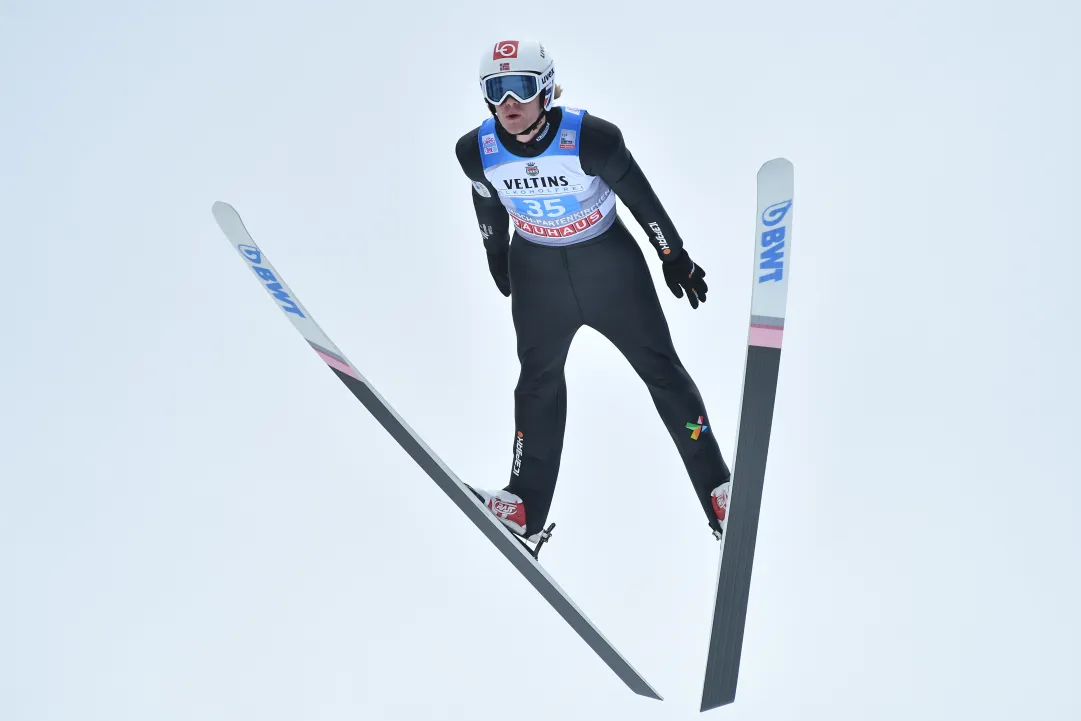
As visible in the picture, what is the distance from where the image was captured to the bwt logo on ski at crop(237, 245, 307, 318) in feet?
9.09

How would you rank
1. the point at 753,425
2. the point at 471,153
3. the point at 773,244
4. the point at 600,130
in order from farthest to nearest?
the point at 471,153
the point at 600,130
the point at 753,425
the point at 773,244

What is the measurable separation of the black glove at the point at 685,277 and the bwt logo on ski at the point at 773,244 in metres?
0.47

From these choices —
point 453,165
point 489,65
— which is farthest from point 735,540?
point 453,165

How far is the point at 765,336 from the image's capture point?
7.77 feet

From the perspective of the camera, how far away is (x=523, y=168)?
2.62 m

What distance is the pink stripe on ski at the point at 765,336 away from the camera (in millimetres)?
2355

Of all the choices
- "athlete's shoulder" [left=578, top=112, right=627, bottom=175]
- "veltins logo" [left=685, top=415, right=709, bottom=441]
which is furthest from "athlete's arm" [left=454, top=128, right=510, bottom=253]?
"veltins logo" [left=685, top=415, right=709, bottom=441]

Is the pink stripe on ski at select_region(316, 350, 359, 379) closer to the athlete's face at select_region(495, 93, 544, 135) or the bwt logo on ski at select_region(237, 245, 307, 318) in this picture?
the bwt logo on ski at select_region(237, 245, 307, 318)

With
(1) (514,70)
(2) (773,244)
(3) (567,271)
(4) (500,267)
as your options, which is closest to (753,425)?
(2) (773,244)

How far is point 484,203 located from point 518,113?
36 cm

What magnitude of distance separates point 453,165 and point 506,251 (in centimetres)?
84

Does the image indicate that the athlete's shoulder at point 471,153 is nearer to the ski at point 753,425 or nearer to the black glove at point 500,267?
the black glove at point 500,267

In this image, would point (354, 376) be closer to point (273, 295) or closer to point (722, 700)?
point (273, 295)

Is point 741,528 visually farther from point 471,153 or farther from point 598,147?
point 471,153
